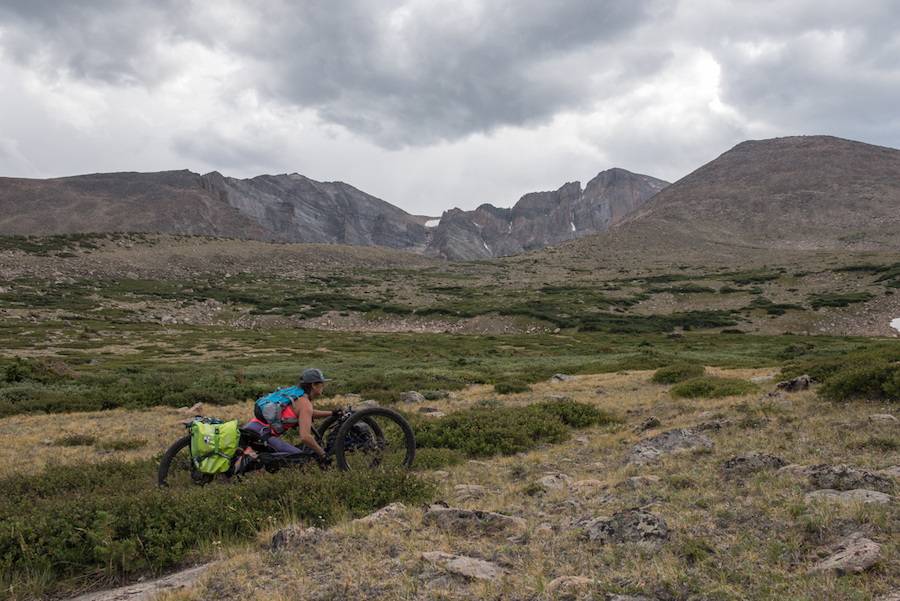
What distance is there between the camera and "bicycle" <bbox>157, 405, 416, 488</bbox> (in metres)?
6.71

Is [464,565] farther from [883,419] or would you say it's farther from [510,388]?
[510,388]

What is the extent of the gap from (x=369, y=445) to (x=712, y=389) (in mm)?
11693

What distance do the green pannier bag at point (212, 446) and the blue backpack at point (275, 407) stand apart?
0.45m

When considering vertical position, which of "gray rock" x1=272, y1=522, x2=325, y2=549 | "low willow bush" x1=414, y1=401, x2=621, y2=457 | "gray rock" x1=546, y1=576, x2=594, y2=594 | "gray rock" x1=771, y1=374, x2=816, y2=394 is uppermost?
"gray rock" x1=546, y1=576, x2=594, y2=594

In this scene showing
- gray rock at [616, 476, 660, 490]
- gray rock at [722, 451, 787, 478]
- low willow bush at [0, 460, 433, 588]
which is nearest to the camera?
low willow bush at [0, 460, 433, 588]

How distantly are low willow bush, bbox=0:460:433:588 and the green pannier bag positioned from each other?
0.56m

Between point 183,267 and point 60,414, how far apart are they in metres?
78.3

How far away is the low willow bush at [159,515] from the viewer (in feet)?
14.4

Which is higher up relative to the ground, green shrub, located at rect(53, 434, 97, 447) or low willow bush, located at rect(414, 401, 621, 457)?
low willow bush, located at rect(414, 401, 621, 457)

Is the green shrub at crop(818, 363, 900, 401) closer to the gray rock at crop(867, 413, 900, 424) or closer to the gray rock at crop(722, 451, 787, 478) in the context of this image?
the gray rock at crop(867, 413, 900, 424)

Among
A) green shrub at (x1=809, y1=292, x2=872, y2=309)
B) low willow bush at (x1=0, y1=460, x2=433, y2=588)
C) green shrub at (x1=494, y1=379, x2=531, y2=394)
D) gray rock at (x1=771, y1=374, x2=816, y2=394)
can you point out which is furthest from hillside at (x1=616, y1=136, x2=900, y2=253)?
low willow bush at (x1=0, y1=460, x2=433, y2=588)

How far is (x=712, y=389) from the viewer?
14078mm

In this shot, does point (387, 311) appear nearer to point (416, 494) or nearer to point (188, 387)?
point (188, 387)

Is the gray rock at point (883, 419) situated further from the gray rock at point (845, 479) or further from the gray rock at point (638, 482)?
the gray rock at point (638, 482)
